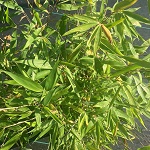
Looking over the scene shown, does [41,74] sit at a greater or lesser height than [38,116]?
greater

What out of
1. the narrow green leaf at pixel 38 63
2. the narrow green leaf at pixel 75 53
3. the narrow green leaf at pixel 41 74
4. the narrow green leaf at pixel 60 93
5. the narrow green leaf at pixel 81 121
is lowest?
the narrow green leaf at pixel 81 121

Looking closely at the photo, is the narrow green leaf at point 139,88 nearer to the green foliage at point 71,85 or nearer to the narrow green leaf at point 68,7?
the green foliage at point 71,85

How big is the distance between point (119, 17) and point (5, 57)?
47 centimetres

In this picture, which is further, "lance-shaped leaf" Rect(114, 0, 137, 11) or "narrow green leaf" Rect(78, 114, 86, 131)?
"narrow green leaf" Rect(78, 114, 86, 131)

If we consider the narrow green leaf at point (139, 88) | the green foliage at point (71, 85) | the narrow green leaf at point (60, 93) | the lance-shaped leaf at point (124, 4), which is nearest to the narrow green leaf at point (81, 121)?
the green foliage at point (71, 85)

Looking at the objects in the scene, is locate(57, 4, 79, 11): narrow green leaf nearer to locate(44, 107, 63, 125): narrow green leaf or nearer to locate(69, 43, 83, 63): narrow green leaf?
locate(69, 43, 83, 63): narrow green leaf

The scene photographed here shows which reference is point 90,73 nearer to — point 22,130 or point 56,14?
point 22,130

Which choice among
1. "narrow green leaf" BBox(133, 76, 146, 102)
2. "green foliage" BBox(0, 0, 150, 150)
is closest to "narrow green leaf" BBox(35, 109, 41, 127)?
"green foliage" BBox(0, 0, 150, 150)

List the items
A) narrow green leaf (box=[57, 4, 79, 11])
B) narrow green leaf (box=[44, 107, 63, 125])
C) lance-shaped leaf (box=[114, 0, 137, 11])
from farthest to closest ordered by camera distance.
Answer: narrow green leaf (box=[57, 4, 79, 11]) → narrow green leaf (box=[44, 107, 63, 125]) → lance-shaped leaf (box=[114, 0, 137, 11])

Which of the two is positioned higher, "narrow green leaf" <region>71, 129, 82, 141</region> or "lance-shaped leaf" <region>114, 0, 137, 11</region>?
"lance-shaped leaf" <region>114, 0, 137, 11</region>

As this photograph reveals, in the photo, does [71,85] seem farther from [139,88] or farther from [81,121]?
[139,88]

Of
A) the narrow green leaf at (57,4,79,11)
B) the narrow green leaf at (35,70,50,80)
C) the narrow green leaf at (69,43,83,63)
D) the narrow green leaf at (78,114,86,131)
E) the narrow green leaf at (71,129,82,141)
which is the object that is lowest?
the narrow green leaf at (71,129,82,141)

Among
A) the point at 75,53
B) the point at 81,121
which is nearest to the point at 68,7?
the point at 75,53

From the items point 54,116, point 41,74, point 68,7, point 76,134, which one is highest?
point 68,7
